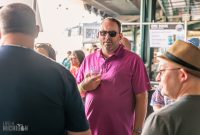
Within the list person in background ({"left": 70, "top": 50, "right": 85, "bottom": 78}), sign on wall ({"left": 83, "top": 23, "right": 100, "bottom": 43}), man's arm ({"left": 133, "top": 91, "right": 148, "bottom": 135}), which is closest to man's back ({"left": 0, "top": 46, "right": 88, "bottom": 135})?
man's arm ({"left": 133, "top": 91, "right": 148, "bottom": 135})

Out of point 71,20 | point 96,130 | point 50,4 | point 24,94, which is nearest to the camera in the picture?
point 24,94

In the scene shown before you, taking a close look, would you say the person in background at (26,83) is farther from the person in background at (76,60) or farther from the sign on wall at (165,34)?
the sign on wall at (165,34)

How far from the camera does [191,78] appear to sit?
1.46 m

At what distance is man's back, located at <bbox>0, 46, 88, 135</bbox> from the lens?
59.2 inches

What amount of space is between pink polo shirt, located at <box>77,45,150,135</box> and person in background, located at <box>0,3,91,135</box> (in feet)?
3.12

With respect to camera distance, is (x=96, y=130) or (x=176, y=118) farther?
(x=96, y=130)

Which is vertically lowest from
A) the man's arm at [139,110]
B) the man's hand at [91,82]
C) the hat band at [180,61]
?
the man's arm at [139,110]

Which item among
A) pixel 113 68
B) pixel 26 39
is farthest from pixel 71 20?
pixel 26 39

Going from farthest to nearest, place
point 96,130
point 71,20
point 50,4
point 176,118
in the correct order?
point 71,20
point 50,4
point 96,130
point 176,118

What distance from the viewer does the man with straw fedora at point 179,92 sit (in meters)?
1.37

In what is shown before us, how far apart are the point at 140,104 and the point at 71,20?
24.9 feet

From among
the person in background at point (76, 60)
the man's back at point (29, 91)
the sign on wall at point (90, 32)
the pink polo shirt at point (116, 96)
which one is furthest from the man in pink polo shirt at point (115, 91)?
the sign on wall at point (90, 32)

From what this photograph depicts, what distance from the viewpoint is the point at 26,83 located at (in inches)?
59.5

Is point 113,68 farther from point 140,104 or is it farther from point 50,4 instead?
point 50,4
